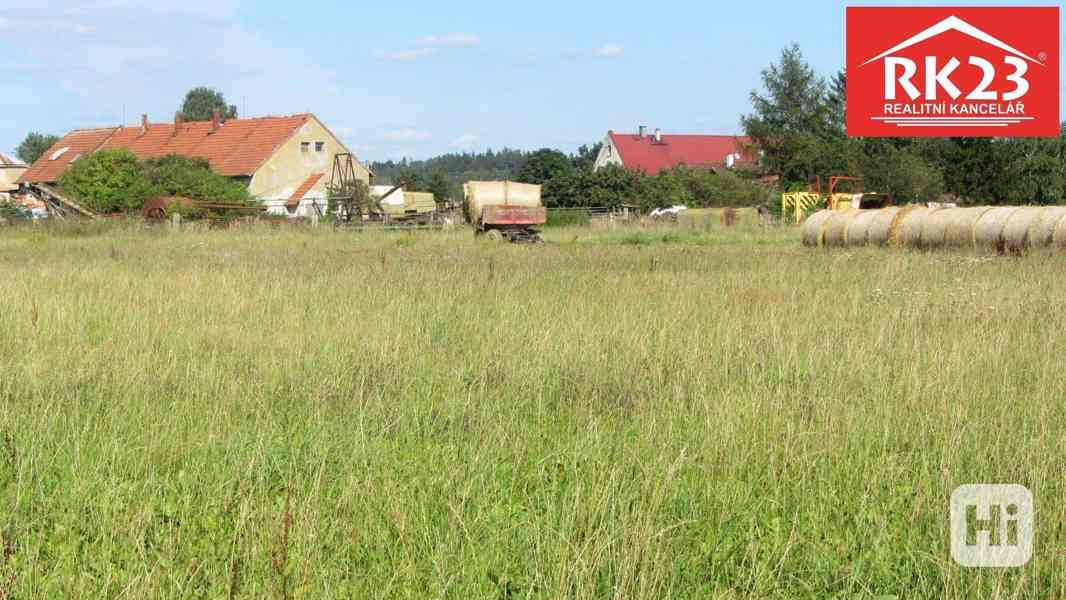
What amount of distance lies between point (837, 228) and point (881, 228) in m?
1.27

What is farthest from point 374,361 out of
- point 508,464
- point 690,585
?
point 690,585

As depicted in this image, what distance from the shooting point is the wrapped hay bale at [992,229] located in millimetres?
19219

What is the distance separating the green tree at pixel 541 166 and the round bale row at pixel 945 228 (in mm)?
69770

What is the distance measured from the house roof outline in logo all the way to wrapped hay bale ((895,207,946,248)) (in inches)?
486

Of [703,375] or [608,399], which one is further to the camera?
[703,375]

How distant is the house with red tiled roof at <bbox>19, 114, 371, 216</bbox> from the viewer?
6219 cm

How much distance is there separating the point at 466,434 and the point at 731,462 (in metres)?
1.35

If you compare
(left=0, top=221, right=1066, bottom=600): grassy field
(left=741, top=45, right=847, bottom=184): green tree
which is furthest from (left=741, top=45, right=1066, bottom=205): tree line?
(left=0, top=221, right=1066, bottom=600): grassy field

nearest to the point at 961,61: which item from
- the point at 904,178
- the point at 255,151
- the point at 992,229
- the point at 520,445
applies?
the point at 992,229

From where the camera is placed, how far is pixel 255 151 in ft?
206

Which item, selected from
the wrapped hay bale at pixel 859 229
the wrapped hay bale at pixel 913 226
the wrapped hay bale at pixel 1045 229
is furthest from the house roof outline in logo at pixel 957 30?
the wrapped hay bale at pixel 1045 229

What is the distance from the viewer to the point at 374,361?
24.8ft

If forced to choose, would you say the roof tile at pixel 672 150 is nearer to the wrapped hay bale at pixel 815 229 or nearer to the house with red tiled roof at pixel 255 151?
the house with red tiled roof at pixel 255 151

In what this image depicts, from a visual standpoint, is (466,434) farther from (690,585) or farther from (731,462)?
(690,585)
